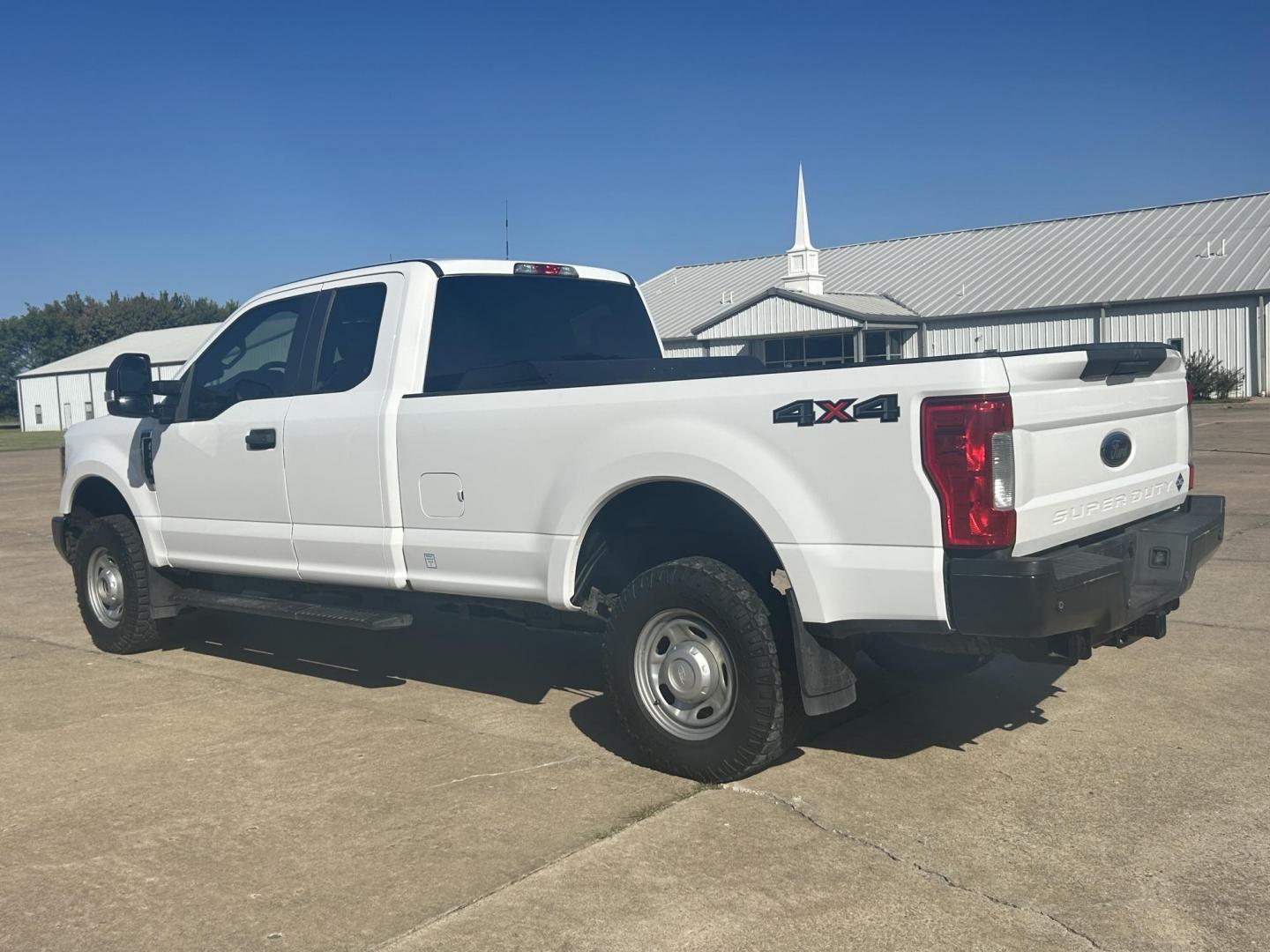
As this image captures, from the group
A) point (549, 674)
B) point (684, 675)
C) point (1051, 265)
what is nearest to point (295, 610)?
point (549, 674)

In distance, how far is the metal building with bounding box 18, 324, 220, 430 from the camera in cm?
6662

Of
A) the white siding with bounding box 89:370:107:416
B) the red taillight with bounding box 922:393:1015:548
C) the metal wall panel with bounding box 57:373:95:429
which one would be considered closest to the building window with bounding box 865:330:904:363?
the red taillight with bounding box 922:393:1015:548

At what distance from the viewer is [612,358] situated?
21.9 ft

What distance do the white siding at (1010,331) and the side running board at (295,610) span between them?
34.9 metres

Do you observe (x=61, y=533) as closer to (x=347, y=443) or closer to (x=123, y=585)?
(x=123, y=585)

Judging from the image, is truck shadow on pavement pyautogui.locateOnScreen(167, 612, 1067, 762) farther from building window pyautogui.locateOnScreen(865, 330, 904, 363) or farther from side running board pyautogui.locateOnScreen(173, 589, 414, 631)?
building window pyautogui.locateOnScreen(865, 330, 904, 363)

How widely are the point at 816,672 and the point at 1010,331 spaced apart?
39381mm

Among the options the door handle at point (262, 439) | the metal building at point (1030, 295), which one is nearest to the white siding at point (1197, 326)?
the metal building at point (1030, 295)

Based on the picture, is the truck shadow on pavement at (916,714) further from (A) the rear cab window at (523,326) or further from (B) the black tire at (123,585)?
(B) the black tire at (123,585)

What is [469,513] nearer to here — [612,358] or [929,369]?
[612,358]

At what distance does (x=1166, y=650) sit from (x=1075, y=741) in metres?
1.86

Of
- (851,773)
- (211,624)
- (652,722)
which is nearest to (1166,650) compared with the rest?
(851,773)

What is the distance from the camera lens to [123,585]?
7.45 meters

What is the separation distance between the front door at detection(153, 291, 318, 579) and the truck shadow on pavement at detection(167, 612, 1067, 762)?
83cm
